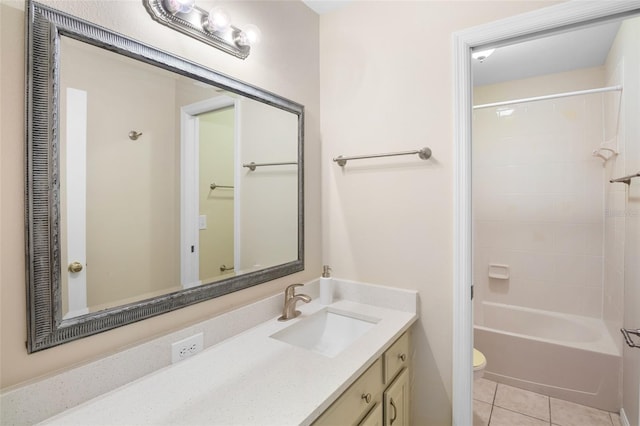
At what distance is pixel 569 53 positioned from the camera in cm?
218

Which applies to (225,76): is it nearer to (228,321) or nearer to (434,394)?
(228,321)

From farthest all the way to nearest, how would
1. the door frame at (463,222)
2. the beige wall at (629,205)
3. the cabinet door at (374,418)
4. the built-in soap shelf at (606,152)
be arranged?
the built-in soap shelf at (606,152)
the beige wall at (629,205)
the door frame at (463,222)
the cabinet door at (374,418)

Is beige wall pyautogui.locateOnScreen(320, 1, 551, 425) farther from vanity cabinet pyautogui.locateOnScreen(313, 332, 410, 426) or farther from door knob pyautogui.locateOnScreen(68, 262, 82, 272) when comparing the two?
door knob pyautogui.locateOnScreen(68, 262, 82, 272)

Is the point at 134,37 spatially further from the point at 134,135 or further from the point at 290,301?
the point at 290,301

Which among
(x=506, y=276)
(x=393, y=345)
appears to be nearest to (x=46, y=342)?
(x=393, y=345)

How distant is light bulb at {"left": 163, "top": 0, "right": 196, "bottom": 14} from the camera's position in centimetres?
98

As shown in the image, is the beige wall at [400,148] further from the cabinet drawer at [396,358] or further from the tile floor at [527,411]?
the tile floor at [527,411]

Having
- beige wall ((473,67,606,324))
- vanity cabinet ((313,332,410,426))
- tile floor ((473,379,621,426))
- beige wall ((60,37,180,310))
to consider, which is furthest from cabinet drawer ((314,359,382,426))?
beige wall ((473,67,606,324))

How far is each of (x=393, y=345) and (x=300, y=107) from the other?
4.16 ft

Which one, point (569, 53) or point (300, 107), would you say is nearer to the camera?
point (300, 107)

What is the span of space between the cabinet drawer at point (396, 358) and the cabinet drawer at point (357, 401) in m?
0.06

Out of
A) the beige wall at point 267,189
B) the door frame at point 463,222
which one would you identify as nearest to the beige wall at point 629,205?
the door frame at point 463,222

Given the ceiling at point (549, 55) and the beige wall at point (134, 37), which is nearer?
the beige wall at point (134, 37)

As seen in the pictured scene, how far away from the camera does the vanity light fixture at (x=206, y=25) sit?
0.99 metres
